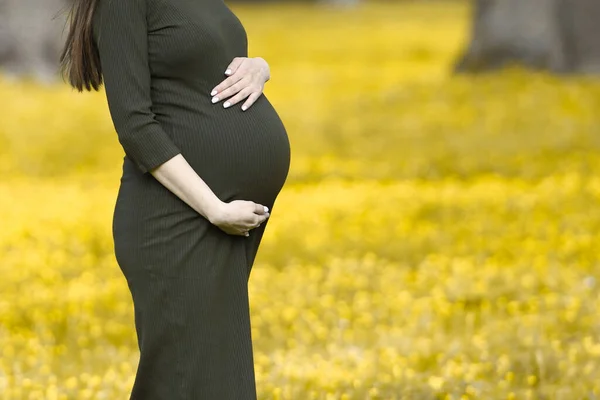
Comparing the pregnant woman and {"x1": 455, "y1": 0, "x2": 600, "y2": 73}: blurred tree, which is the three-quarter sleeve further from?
{"x1": 455, "y1": 0, "x2": 600, "y2": 73}: blurred tree

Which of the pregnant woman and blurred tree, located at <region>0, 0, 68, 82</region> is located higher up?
the pregnant woman

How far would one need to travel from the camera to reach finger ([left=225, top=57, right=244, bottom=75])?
9.98ft

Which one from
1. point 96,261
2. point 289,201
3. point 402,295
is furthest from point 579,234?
point 96,261

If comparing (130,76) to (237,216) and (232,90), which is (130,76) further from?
(237,216)

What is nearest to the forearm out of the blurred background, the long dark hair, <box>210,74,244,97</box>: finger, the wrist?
the wrist

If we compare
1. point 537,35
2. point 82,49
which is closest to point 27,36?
point 537,35

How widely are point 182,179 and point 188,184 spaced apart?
2 cm

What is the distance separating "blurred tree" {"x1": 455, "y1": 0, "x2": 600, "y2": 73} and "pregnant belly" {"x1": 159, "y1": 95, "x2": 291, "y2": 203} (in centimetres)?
1140

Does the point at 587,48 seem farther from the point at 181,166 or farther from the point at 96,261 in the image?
the point at 181,166

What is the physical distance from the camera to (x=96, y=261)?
734 cm

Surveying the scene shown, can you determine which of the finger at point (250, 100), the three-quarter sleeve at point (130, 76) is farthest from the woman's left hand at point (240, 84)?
the three-quarter sleeve at point (130, 76)

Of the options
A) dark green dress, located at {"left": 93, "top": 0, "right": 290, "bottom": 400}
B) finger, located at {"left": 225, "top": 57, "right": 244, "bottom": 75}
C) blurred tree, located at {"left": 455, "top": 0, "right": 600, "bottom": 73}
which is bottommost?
blurred tree, located at {"left": 455, "top": 0, "right": 600, "bottom": 73}

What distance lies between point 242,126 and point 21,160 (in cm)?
885

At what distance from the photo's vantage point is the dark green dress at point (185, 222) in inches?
116
